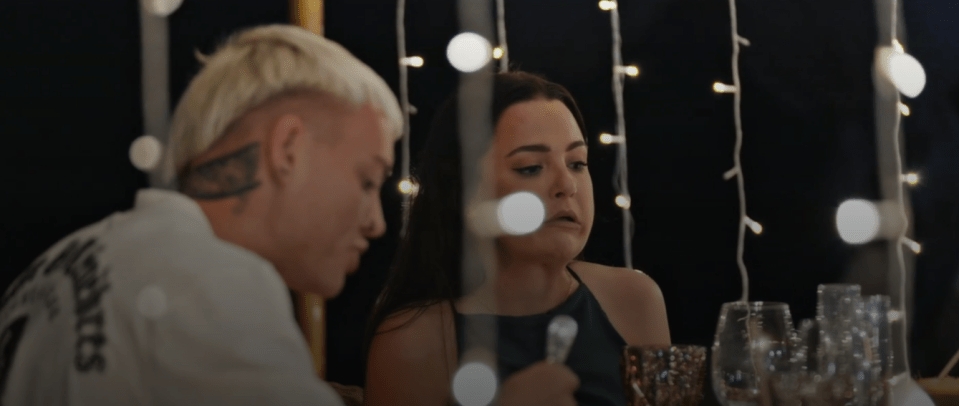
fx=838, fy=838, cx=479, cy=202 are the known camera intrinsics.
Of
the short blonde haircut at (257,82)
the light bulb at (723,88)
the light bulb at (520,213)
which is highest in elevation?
the light bulb at (723,88)

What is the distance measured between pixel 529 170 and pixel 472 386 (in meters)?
0.48

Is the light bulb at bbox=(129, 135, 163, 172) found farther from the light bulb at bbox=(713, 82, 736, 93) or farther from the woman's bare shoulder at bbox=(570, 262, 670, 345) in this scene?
the light bulb at bbox=(713, 82, 736, 93)

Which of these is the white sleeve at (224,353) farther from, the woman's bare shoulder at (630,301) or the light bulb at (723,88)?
the light bulb at (723,88)

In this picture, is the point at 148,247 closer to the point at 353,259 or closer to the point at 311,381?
the point at 311,381

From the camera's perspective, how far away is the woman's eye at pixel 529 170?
6.00 feet

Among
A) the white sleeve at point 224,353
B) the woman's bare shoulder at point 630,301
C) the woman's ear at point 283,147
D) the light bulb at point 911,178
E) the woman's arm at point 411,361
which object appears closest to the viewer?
the white sleeve at point 224,353

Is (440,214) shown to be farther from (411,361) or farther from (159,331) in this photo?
(159,331)

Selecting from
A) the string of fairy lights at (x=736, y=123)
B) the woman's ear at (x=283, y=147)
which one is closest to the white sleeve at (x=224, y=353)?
the woman's ear at (x=283, y=147)

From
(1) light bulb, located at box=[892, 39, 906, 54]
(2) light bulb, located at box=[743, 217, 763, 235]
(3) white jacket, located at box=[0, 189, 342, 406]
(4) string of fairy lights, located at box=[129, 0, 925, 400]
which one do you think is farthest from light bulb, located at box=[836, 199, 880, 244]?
(3) white jacket, located at box=[0, 189, 342, 406]

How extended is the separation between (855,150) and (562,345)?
1.08 meters

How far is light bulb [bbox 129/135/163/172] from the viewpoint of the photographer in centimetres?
179

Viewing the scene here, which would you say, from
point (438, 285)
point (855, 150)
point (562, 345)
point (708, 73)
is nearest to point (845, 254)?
point (855, 150)

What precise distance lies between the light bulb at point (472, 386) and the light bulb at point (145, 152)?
80 cm

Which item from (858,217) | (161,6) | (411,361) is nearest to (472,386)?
(411,361)
